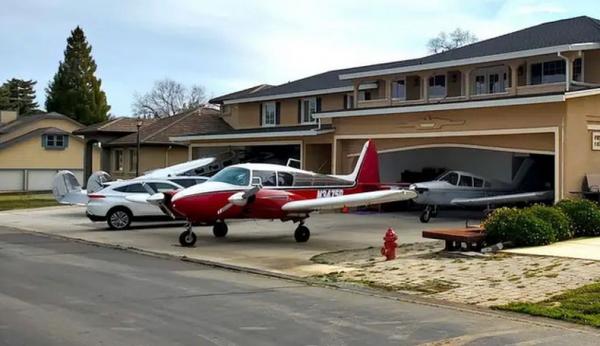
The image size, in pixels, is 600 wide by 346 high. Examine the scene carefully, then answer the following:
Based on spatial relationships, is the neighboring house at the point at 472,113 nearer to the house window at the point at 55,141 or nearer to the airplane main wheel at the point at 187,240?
the airplane main wheel at the point at 187,240

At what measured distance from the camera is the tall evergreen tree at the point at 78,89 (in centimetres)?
8000

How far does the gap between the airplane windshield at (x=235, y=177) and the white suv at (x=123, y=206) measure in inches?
200

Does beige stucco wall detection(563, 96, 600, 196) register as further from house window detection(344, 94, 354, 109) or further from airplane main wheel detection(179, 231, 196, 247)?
house window detection(344, 94, 354, 109)

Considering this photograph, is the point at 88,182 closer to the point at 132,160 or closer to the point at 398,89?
the point at 398,89

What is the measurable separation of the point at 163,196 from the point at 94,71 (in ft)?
216

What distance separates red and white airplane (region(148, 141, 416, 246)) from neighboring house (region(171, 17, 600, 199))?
621 cm

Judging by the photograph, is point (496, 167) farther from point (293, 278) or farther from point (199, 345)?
point (199, 345)

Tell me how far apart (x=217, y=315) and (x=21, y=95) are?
116 m

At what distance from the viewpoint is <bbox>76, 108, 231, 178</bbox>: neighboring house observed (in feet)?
158

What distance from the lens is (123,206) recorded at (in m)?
24.9

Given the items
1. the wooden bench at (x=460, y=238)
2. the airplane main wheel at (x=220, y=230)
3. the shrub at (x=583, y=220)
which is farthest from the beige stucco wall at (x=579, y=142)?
the airplane main wheel at (x=220, y=230)

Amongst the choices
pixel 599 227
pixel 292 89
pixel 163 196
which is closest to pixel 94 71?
pixel 292 89

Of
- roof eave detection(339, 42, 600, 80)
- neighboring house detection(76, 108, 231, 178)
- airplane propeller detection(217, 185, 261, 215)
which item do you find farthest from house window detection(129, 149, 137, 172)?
airplane propeller detection(217, 185, 261, 215)

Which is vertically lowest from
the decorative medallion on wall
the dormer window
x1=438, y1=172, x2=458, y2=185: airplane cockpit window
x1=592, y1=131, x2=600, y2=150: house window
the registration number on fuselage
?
the registration number on fuselage
